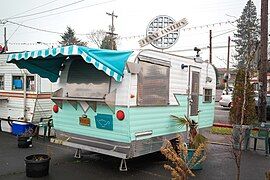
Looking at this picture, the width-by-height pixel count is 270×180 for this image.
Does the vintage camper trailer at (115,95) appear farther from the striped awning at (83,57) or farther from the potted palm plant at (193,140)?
the potted palm plant at (193,140)

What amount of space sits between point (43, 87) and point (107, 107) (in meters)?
4.92

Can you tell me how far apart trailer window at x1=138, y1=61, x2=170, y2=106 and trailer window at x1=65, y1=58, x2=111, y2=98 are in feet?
2.15

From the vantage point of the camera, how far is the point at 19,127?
31.9ft

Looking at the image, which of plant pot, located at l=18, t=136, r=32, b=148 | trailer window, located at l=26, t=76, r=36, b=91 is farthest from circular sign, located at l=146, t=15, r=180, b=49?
trailer window, located at l=26, t=76, r=36, b=91

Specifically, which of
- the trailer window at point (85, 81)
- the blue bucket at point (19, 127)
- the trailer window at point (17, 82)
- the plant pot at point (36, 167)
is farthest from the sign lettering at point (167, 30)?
the trailer window at point (17, 82)

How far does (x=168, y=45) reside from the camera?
24.4ft

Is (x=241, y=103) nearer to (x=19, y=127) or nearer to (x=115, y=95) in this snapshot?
(x=115, y=95)

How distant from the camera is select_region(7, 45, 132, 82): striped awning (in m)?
5.16

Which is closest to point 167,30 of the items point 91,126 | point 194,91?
point 194,91

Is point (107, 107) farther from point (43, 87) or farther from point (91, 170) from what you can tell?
point (43, 87)

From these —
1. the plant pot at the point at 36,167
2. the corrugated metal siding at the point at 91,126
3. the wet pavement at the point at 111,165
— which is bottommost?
the wet pavement at the point at 111,165

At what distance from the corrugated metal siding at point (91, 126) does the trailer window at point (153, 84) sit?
595 millimetres

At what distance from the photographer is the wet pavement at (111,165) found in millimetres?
5922

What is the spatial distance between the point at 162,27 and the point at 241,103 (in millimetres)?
3444
